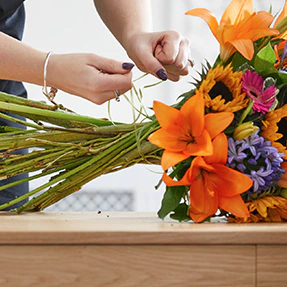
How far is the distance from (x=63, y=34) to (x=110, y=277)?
2.41 meters

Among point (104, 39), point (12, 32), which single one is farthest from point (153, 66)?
point (104, 39)

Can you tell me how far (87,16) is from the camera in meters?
2.80

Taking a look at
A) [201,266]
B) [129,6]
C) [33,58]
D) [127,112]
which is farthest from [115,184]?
[201,266]

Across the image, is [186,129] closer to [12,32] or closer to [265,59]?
[265,59]

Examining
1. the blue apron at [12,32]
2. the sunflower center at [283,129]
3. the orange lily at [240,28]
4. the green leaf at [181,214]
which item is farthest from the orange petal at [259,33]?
the blue apron at [12,32]

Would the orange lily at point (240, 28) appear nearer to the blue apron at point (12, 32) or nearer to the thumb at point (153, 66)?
the thumb at point (153, 66)

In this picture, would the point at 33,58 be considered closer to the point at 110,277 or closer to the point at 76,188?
the point at 76,188

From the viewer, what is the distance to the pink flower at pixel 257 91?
623mm

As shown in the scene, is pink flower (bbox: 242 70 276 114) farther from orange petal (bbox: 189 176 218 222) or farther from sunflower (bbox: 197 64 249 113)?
orange petal (bbox: 189 176 218 222)

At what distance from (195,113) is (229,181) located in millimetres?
87

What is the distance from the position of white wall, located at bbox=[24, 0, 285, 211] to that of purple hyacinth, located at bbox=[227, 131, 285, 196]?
2137 millimetres

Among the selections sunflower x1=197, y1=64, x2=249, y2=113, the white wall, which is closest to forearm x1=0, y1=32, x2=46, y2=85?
Result: sunflower x1=197, y1=64, x2=249, y2=113

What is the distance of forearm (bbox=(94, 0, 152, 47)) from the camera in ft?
3.09

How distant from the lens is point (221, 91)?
635 mm
